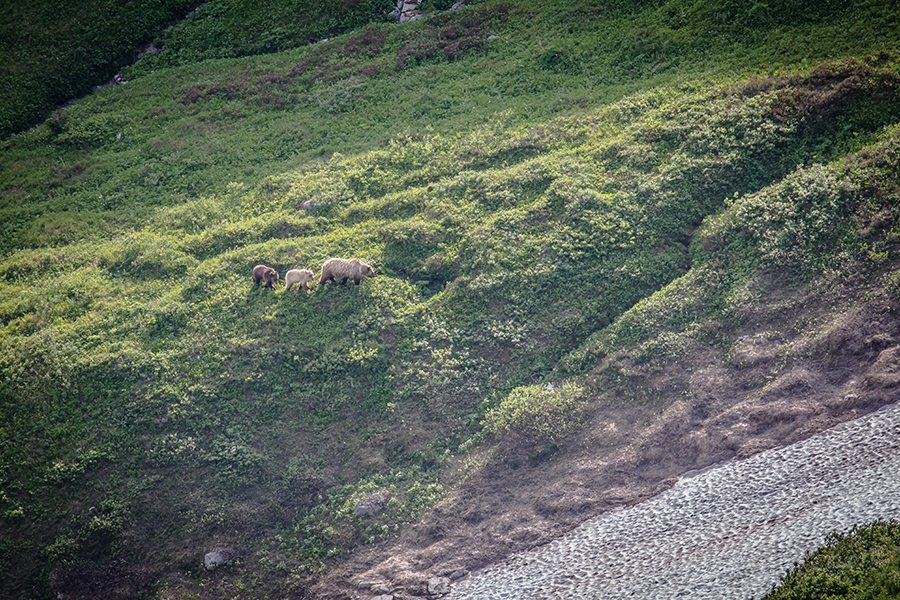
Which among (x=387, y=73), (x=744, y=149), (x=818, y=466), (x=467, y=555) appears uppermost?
(x=387, y=73)

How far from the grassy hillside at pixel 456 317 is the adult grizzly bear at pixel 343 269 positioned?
1.62 feet

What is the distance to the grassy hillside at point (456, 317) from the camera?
16688mm

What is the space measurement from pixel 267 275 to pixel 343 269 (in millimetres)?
2535

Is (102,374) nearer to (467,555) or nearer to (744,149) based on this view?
(467,555)

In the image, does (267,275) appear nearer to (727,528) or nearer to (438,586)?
(438,586)

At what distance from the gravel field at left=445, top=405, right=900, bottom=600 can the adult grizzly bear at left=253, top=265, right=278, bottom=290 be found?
10.9m

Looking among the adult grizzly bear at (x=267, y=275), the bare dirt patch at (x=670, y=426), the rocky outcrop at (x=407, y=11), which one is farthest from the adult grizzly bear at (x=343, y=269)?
the rocky outcrop at (x=407, y=11)

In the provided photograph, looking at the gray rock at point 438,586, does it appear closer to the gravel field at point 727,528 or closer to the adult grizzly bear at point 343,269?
the gravel field at point 727,528

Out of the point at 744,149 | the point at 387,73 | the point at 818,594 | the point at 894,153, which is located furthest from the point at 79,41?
the point at 818,594

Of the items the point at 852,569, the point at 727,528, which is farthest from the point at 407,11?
the point at 852,569

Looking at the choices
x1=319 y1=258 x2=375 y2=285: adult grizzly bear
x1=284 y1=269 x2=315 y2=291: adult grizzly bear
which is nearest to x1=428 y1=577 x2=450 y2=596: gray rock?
x1=319 y1=258 x2=375 y2=285: adult grizzly bear

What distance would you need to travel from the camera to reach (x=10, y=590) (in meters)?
16.6

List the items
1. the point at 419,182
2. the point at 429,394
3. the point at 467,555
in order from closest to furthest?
the point at 467,555
the point at 429,394
the point at 419,182

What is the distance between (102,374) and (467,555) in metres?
11.9
